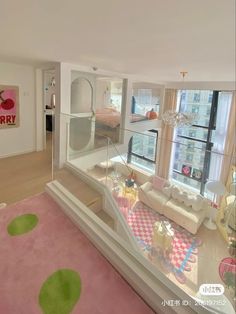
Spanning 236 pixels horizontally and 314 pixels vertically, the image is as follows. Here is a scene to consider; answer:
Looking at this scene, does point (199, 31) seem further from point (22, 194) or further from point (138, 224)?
point (138, 224)

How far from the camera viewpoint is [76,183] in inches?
132

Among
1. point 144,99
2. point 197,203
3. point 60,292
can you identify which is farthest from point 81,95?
point 60,292

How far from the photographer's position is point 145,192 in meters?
4.18

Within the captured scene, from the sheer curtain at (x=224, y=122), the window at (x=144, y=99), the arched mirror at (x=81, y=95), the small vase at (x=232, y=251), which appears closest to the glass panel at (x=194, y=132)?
the sheer curtain at (x=224, y=122)

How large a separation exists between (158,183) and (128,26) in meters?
2.90

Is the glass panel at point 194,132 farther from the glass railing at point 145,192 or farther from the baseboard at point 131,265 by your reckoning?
the baseboard at point 131,265

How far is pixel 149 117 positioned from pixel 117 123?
1.47 m

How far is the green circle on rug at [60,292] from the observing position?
1.41m

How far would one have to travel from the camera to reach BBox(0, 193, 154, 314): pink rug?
1.43 meters

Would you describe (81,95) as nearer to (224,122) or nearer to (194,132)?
(194,132)

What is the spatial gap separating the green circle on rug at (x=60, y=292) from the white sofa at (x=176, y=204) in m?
1.96

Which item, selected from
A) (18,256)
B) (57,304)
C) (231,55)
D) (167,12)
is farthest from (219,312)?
(231,55)

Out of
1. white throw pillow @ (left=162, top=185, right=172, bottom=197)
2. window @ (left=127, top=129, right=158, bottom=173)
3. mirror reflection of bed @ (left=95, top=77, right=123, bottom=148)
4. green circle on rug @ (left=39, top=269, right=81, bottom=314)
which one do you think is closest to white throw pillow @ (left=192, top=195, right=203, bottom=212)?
white throw pillow @ (left=162, top=185, right=172, bottom=197)

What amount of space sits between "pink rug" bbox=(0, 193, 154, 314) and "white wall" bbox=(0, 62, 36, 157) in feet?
8.32
